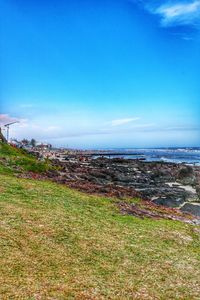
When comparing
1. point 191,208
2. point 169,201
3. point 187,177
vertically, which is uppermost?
point 187,177

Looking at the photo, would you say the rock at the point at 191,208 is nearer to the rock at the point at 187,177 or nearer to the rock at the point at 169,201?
the rock at the point at 169,201

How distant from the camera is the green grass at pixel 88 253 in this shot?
31.1ft

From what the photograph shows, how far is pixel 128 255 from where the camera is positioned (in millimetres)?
12227

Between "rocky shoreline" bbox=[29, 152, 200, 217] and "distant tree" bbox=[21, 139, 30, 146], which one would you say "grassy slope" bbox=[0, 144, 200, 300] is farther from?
"distant tree" bbox=[21, 139, 30, 146]

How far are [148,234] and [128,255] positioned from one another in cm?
283

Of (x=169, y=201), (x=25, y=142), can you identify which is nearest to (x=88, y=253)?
(x=169, y=201)

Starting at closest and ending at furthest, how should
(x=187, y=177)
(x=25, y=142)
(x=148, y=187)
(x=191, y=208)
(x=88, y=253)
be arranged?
(x=88, y=253)
(x=191, y=208)
(x=148, y=187)
(x=187, y=177)
(x=25, y=142)

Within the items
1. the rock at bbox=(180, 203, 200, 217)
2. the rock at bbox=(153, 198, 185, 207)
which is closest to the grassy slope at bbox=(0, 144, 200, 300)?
the rock at bbox=(180, 203, 200, 217)

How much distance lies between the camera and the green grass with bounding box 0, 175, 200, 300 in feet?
31.1

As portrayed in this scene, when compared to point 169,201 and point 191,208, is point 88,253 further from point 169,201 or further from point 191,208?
point 169,201

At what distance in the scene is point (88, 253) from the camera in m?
11.9

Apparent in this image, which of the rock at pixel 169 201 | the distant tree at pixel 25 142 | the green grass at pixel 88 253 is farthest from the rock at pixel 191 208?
the distant tree at pixel 25 142

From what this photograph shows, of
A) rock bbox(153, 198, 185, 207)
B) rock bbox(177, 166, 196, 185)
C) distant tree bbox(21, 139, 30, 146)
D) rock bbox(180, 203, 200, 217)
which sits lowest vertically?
rock bbox(180, 203, 200, 217)

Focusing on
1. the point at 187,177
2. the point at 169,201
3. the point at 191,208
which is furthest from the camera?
the point at 187,177
